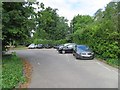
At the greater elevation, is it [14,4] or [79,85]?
[14,4]

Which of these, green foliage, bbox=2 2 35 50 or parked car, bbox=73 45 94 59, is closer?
green foliage, bbox=2 2 35 50

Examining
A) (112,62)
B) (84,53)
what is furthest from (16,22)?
(112,62)

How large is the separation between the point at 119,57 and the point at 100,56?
260cm

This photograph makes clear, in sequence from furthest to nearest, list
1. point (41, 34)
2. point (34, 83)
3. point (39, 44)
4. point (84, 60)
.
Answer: point (41, 34), point (39, 44), point (84, 60), point (34, 83)

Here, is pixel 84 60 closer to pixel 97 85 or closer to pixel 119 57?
pixel 119 57

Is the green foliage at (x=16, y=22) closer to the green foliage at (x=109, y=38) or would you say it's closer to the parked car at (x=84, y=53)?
the parked car at (x=84, y=53)

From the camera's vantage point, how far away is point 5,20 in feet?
68.4

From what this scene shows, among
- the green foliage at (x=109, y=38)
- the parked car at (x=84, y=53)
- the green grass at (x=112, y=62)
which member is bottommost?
the green grass at (x=112, y=62)

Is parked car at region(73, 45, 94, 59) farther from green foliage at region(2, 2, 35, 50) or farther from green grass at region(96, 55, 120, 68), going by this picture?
green foliage at region(2, 2, 35, 50)

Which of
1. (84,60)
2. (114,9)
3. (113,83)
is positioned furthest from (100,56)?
(113,83)

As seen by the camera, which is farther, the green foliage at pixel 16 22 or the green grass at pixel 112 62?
the green grass at pixel 112 62

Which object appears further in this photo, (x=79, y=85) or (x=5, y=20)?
(x=5, y=20)

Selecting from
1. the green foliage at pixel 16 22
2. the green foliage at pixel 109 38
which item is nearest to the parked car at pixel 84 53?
the green foliage at pixel 109 38

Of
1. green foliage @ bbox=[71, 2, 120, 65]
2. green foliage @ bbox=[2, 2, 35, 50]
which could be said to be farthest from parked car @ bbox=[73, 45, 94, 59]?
green foliage @ bbox=[2, 2, 35, 50]
